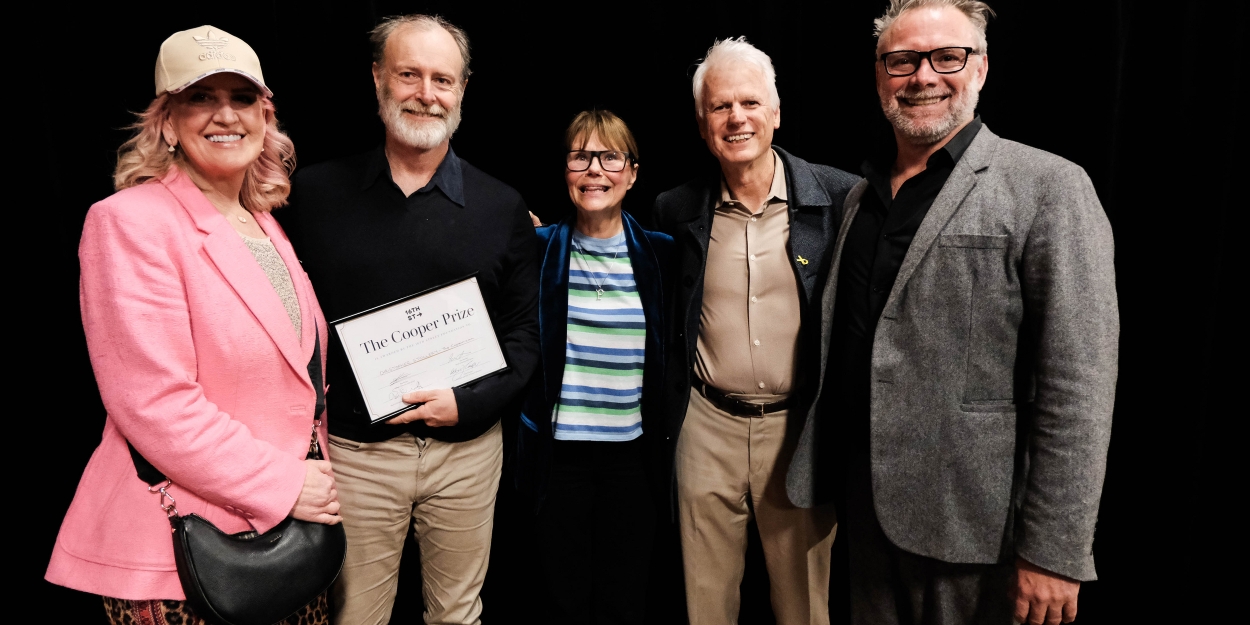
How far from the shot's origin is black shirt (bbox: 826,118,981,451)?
164cm

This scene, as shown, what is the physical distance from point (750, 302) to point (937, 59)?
813 mm

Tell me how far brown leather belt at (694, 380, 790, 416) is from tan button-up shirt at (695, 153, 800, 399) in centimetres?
3

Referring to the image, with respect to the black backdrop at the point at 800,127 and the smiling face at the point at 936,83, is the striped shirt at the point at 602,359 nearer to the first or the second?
the black backdrop at the point at 800,127

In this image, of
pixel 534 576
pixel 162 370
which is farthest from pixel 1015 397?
pixel 534 576

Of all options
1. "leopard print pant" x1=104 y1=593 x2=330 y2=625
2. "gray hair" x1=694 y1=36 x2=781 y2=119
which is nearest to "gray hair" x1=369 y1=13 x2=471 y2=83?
"gray hair" x1=694 y1=36 x2=781 y2=119

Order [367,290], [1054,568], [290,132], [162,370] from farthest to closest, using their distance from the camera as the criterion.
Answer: [290,132] < [367,290] < [1054,568] < [162,370]

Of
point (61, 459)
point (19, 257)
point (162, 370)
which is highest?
point (19, 257)

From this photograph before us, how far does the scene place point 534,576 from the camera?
2.96 metres

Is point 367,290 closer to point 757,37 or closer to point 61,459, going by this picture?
point 61,459

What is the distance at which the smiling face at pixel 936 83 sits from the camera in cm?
166

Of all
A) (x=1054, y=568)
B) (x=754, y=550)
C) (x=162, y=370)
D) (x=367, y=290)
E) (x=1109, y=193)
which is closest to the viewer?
(x=162, y=370)

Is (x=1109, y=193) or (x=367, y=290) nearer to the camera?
(x=367, y=290)

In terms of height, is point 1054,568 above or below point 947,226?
below

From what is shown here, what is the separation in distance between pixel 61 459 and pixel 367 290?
152 centimetres
